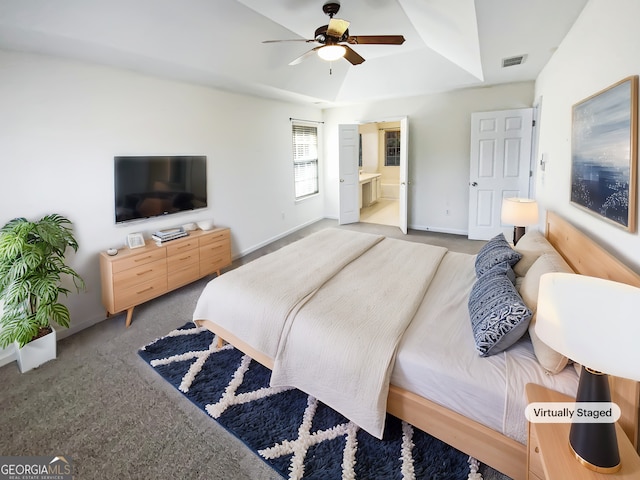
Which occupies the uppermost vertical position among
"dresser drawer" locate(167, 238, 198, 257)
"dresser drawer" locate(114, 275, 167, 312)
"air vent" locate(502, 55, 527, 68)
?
"air vent" locate(502, 55, 527, 68)

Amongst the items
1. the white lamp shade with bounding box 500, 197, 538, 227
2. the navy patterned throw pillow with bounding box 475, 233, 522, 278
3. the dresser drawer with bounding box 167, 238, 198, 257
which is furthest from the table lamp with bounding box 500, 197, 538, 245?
the dresser drawer with bounding box 167, 238, 198, 257

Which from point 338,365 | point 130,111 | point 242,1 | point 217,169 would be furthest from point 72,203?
point 338,365

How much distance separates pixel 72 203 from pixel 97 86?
3.55ft

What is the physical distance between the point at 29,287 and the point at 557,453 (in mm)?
3094

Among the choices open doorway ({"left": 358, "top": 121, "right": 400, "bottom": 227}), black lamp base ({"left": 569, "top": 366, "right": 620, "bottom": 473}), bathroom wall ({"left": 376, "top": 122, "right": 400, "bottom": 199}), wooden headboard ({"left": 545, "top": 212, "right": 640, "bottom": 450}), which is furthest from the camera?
bathroom wall ({"left": 376, "top": 122, "right": 400, "bottom": 199})

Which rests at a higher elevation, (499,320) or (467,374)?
(499,320)

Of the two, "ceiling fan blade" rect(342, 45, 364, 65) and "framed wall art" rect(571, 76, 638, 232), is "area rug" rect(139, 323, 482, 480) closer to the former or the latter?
"framed wall art" rect(571, 76, 638, 232)

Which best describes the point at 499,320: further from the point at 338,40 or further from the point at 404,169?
the point at 404,169

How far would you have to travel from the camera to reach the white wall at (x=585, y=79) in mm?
1454

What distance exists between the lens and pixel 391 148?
9695 mm

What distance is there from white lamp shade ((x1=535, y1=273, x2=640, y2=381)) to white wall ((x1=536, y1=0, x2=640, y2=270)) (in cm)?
72

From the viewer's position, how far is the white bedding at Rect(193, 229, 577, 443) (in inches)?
54.6

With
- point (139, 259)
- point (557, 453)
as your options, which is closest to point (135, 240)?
point (139, 259)

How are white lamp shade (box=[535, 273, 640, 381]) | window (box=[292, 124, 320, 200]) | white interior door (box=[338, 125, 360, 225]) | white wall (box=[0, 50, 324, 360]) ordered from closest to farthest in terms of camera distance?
white lamp shade (box=[535, 273, 640, 381])
white wall (box=[0, 50, 324, 360])
window (box=[292, 124, 320, 200])
white interior door (box=[338, 125, 360, 225])
